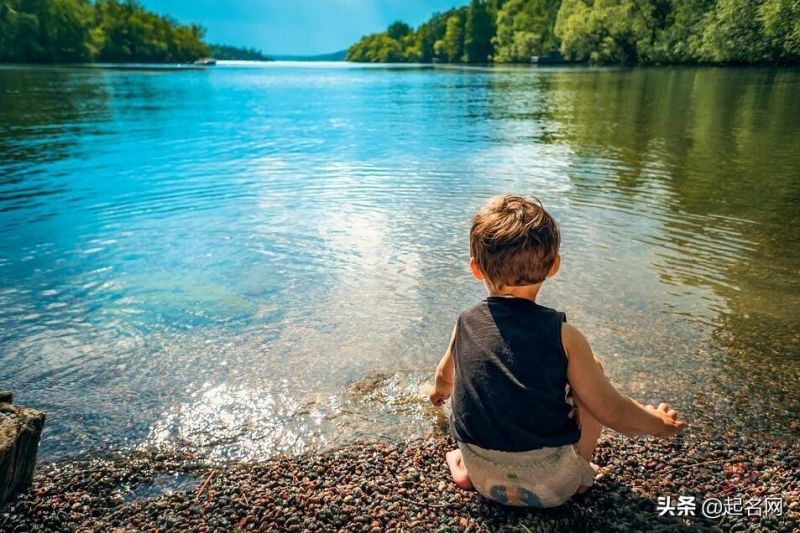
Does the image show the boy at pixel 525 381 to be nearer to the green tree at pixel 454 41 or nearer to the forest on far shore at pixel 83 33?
the forest on far shore at pixel 83 33

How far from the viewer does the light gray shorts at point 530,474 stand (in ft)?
10.7

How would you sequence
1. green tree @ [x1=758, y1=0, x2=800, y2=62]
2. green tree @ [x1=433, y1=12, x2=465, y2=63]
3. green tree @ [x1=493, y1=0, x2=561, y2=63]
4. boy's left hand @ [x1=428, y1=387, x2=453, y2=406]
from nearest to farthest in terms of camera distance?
1. boy's left hand @ [x1=428, y1=387, x2=453, y2=406]
2. green tree @ [x1=758, y1=0, x2=800, y2=62]
3. green tree @ [x1=493, y1=0, x2=561, y2=63]
4. green tree @ [x1=433, y1=12, x2=465, y2=63]

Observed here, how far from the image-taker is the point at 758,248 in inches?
354

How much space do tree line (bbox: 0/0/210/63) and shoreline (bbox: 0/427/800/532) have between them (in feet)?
412

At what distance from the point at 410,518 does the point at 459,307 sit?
3.93 m

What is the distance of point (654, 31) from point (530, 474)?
101 m

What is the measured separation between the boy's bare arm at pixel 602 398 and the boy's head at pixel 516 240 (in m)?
0.38

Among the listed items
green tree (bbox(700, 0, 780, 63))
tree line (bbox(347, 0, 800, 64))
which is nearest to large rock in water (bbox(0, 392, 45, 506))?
tree line (bbox(347, 0, 800, 64))

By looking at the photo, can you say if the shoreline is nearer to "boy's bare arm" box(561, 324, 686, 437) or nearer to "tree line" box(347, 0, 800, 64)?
"boy's bare arm" box(561, 324, 686, 437)

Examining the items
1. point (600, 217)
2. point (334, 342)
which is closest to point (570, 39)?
point (600, 217)

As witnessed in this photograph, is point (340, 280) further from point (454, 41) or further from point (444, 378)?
point (454, 41)

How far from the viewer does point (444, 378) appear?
379cm

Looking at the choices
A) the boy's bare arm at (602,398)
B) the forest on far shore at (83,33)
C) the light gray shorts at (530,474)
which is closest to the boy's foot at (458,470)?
the light gray shorts at (530,474)

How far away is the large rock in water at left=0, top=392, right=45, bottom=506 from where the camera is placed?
3584mm
